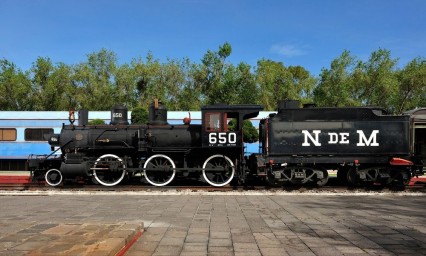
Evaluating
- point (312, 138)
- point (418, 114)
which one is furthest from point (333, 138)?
point (418, 114)

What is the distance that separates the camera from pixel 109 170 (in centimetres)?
1349

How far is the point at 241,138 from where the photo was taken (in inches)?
517

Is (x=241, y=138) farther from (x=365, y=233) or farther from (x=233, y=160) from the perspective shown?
(x=365, y=233)

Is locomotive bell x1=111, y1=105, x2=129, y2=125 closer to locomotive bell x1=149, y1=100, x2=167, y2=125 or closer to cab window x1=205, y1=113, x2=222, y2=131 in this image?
locomotive bell x1=149, y1=100, x2=167, y2=125

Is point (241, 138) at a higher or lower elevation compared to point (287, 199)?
Answer: higher

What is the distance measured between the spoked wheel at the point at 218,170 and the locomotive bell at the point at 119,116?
4.05 meters

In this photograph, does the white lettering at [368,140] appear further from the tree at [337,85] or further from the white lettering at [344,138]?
the tree at [337,85]

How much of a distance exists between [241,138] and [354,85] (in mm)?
31910

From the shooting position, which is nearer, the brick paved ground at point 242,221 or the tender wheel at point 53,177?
the brick paved ground at point 242,221

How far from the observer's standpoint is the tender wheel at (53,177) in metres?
13.8

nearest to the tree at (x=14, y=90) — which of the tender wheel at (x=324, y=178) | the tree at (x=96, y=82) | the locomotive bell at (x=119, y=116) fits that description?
the tree at (x=96, y=82)

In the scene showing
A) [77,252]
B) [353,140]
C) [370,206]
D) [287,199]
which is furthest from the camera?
[353,140]

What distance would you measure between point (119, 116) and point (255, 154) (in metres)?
5.80

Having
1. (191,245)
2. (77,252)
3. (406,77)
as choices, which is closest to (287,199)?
(191,245)
